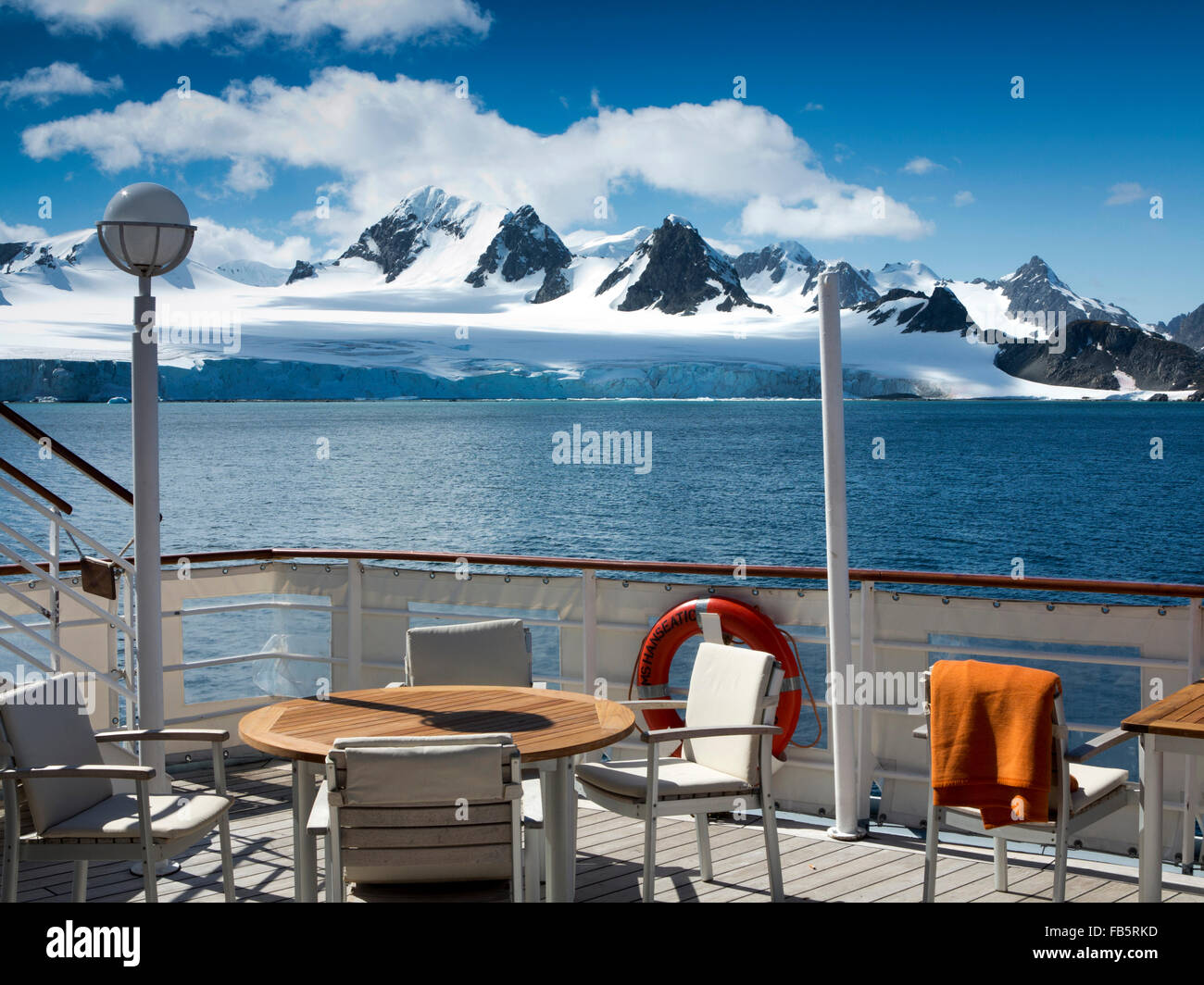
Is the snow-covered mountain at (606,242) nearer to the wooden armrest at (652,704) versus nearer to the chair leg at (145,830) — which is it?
the wooden armrest at (652,704)

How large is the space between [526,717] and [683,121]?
50.4 metres

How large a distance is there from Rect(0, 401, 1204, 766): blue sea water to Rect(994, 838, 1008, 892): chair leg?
9.26 meters

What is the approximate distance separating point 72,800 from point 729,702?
4.82ft

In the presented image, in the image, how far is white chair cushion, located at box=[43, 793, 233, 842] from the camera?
7.03 ft

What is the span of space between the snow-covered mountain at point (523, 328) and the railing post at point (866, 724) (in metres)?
41.1

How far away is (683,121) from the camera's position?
163 feet

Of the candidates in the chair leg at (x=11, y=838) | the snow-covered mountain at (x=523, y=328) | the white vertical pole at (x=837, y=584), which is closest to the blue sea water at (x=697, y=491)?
the snow-covered mountain at (x=523, y=328)

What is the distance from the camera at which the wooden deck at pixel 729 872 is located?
2.70m

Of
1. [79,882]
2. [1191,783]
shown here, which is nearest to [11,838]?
[79,882]

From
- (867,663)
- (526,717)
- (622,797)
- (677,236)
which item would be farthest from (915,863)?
(677,236)

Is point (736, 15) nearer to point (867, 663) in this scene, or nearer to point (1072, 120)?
point (1072, 120)

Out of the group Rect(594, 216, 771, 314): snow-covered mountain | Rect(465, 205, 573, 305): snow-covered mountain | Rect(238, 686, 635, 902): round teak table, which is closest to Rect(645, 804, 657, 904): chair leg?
Rect(238, 686, 635, 902): round teak table
